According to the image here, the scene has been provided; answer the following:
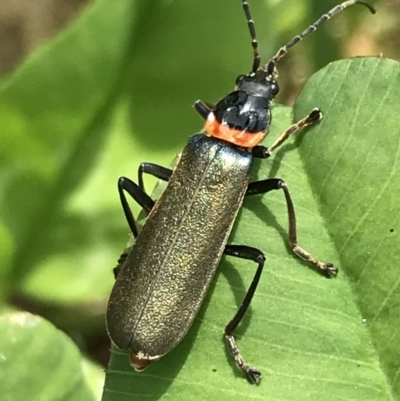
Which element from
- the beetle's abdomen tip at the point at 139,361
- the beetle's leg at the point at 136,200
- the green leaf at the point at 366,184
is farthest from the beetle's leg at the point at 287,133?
the beetle's abdomen tip at the point at 139,361

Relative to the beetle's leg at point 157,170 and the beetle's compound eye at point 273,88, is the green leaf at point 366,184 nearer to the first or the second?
the beetle's compound eye at point 273,88

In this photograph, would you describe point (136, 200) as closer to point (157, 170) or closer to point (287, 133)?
point (157, 170)

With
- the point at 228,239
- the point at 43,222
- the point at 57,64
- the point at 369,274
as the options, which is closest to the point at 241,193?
the point at 228,239

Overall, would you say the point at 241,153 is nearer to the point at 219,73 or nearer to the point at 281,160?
the point at 281,160

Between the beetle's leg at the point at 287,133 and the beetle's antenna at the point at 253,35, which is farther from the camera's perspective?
the beetle's antenna at the point at 253,35

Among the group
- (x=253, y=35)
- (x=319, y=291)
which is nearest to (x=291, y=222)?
(x=319, y=291)

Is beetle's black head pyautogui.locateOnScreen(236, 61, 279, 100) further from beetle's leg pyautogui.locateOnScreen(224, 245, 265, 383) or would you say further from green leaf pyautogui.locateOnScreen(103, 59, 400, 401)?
beetle's leg pyautogui.locateOnScreen(224, 245, 265, 383)
